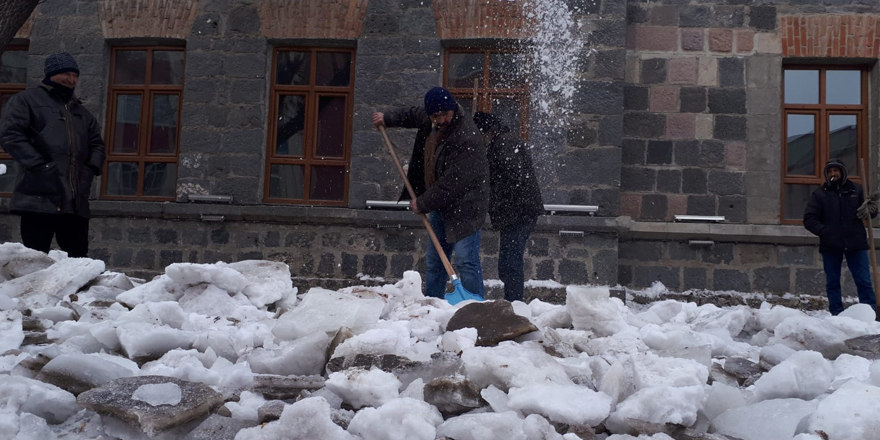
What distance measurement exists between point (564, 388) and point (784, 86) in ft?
21.9

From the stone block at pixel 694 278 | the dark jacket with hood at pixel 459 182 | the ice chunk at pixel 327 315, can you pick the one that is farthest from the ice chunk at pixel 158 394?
the stone block at pixel 694 278

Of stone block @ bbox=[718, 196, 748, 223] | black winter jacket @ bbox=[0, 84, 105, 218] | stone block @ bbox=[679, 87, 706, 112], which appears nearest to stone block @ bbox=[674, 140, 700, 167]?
→ stone block @ bbox=[679, 87, 706, 112]

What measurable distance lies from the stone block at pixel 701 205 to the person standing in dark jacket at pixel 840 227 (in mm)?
1050

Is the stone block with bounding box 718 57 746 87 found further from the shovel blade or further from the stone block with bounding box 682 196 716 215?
the shovel blade

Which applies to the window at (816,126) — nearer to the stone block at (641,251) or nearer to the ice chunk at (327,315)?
the stone block at (641,251)

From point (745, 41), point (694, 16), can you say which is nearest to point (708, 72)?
point (745, 41)

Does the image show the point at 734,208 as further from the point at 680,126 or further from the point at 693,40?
the point at 693,40

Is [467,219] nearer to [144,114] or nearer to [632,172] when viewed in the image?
[632,172]

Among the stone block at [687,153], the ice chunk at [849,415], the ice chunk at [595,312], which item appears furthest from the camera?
the stone block at [687,153]

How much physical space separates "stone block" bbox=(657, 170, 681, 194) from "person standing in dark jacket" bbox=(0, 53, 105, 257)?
537cm

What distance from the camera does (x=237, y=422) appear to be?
2279 millimetres

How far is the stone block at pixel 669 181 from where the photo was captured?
25.4 ft

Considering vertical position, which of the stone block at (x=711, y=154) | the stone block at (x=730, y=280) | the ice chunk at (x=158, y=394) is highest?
the stone block at (x=711, y=154)

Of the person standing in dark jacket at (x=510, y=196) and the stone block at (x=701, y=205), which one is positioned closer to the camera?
the person standing in dark jacket at (x=510, y=196)
